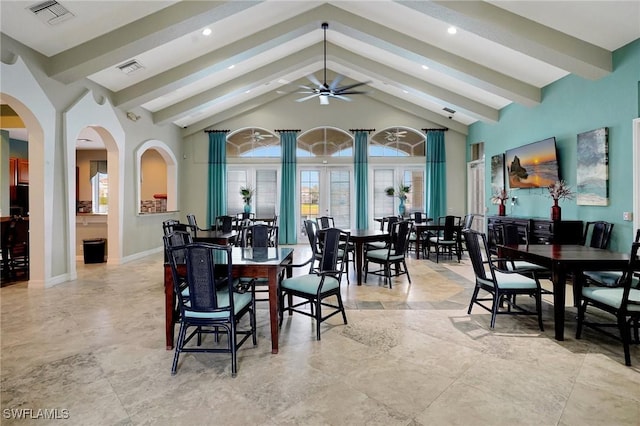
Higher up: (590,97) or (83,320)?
(590,97)

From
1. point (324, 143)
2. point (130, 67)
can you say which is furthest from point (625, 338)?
point (324, 143)

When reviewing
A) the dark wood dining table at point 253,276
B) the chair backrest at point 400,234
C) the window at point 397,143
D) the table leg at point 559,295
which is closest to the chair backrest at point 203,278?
the dark wood dining table at point 253,276

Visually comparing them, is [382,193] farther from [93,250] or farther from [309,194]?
[93,250]

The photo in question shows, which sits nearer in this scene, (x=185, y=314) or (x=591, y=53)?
(x=185, y=314)

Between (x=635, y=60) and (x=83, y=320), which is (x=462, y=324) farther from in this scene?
(x=635, y=60)

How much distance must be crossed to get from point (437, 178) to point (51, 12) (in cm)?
885

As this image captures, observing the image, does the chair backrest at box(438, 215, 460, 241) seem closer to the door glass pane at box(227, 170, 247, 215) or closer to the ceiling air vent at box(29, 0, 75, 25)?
the door glass pane at box(227, 170, 247, 215)

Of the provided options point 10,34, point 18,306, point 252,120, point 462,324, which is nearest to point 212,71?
point 10,34

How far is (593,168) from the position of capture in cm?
520

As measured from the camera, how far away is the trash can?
6859mm

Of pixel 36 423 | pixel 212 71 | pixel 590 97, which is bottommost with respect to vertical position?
pixel 36 423

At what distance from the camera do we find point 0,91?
4230mm

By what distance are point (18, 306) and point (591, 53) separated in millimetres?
8069

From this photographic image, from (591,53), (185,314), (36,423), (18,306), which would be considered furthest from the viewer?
(591,53)
